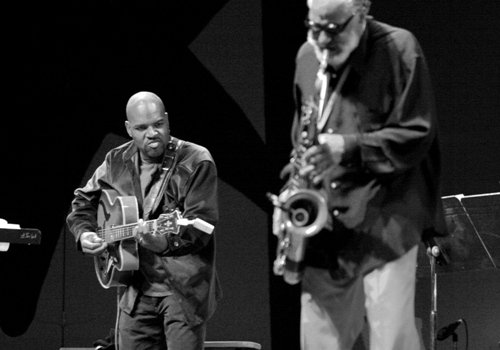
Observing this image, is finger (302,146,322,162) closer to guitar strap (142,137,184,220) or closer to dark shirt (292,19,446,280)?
dark shirt (292,19,446,280)

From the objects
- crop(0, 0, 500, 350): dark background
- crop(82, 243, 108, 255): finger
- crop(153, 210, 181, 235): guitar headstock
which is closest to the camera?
crop(153, 210, 181, 235): guitar headstock

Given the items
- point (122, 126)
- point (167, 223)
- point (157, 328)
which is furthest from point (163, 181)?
point (122, 126)

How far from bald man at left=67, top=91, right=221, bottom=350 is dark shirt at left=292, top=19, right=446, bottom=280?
1559 millimetres

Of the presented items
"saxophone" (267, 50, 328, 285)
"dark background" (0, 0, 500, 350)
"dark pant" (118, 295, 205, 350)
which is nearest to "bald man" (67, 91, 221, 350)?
"dark pant" (118, 295, 205, 350)

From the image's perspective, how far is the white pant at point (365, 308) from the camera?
259 cm

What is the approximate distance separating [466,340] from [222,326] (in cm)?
174

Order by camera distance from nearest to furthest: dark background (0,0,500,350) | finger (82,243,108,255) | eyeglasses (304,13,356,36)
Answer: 1. eyeglasses (304,13,356,36)
2. finger (82,243,108,255)
3. dark background (0,0,500,350)

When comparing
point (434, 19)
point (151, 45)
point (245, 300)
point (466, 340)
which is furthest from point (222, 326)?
point (434, 19)

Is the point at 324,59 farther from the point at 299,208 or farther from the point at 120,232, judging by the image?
the point at 120,232

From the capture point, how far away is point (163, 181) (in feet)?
14.3

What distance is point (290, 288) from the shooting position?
6.18 metres

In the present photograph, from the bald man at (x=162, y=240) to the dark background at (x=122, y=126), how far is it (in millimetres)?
1875

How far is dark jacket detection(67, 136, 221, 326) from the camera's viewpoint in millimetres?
4168

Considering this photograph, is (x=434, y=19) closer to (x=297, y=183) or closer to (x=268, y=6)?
(x=268, y=6)
